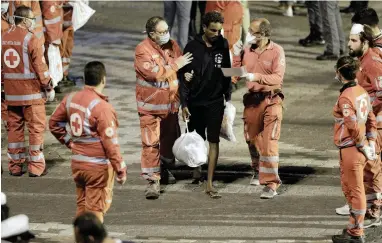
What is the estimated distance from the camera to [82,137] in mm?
11875

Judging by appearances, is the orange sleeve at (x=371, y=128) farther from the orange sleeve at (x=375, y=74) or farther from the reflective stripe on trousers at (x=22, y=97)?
the reflective stripe on trousers at (x=22, y=97)

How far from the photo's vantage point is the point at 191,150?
14180mm

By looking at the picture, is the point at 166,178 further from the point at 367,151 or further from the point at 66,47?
the point at 66,47

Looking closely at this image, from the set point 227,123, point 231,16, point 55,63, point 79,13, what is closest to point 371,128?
point 227,123

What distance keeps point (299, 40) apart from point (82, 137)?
37.4 ft

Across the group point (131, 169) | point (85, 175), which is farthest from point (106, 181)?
point (131, 169)

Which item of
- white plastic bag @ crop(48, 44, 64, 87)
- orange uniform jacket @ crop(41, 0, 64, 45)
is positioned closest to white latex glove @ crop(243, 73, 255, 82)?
white plastic bag @ crop(48, 44, 64, 87)

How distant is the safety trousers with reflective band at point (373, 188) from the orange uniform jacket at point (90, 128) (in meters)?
2.93

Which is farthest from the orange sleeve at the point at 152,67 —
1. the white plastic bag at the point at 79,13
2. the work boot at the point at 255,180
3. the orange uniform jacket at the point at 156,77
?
the white plastic bag at the point at 79,13

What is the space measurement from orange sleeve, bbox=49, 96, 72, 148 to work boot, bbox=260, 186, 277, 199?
292 centimetres

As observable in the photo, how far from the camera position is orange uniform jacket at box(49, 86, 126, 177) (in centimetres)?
1171

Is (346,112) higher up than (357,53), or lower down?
lower down

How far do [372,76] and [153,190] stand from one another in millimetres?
2852

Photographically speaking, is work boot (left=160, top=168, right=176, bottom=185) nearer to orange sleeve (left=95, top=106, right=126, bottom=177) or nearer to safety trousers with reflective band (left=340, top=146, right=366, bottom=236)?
safety trousers with reflective band (left=340, top=146, right=366, bottom=236)
